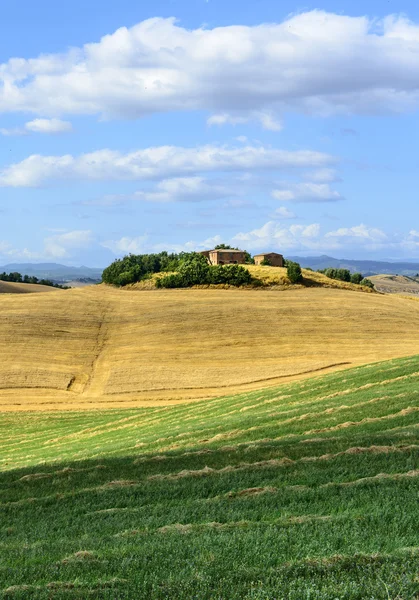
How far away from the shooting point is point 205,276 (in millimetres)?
86062

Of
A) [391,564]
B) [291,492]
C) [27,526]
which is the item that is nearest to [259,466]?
[291,492]

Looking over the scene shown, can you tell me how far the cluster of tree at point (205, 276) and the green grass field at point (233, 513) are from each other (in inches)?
2362

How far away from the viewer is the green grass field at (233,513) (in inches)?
323

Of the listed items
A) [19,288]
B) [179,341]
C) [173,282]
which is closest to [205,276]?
[173,282]

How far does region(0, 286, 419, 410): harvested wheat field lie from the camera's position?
2005 inches

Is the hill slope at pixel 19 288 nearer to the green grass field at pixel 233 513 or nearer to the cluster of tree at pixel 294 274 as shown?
the cluster of tree at pixel 294 274

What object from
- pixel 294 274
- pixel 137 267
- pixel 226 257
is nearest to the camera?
pixel 294 274

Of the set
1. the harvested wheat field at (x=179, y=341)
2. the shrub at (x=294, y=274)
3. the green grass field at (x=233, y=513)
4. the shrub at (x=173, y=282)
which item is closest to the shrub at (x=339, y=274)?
the shrub at (x=294, y=274)

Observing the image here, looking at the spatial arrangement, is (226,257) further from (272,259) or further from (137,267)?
(137,267)

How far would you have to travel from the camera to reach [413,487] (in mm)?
11922

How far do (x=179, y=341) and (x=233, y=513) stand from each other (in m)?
51.4

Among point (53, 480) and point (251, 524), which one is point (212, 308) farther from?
point (251, 524)

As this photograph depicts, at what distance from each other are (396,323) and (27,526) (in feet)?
199

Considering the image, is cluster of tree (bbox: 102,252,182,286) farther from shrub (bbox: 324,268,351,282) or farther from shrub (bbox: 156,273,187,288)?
shrub (bbox: 324,268,351,282)
